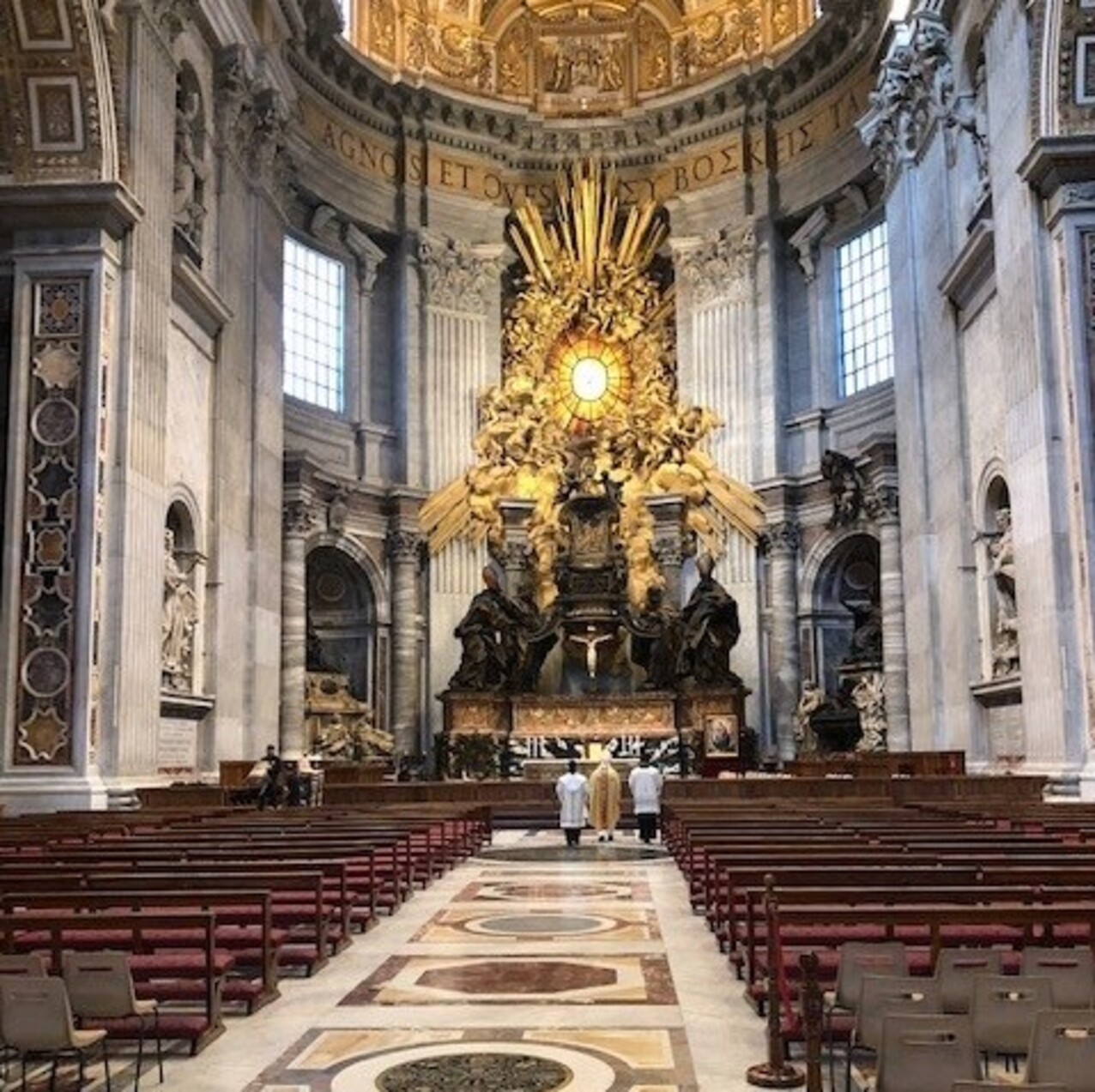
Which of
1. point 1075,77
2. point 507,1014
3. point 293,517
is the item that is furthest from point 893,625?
point 507,1014

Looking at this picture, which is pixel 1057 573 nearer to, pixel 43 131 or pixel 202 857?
pixel 202 857

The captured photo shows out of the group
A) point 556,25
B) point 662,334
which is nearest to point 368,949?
point 662,334

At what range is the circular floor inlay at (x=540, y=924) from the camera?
8.40 meters

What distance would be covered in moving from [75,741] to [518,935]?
260 inches

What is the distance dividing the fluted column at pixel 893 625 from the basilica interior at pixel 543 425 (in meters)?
0.07

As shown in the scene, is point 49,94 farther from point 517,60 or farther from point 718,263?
point 517,60

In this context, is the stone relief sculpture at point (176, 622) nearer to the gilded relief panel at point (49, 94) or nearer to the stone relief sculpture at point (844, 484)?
the gilded relief panel at point (49, 94)

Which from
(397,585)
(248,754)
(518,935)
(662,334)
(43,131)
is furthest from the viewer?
(662,334)

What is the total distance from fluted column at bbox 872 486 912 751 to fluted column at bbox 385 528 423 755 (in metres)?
8.37

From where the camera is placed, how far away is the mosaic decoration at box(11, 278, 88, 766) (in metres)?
13.3

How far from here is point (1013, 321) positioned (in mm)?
14734

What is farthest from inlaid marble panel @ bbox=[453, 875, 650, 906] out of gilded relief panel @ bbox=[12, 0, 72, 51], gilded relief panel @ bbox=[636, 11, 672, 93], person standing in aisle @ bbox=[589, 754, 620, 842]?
gilded relief panel @ bbox=[636, 11, 672, 93]

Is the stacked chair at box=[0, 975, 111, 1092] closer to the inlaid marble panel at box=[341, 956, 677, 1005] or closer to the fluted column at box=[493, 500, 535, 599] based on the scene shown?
the inlaid marble panel at box=[341, 956, 677, 1005]

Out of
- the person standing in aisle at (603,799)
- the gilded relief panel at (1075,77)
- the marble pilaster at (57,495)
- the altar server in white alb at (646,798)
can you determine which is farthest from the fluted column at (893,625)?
the marble pilaster at (57,495)
